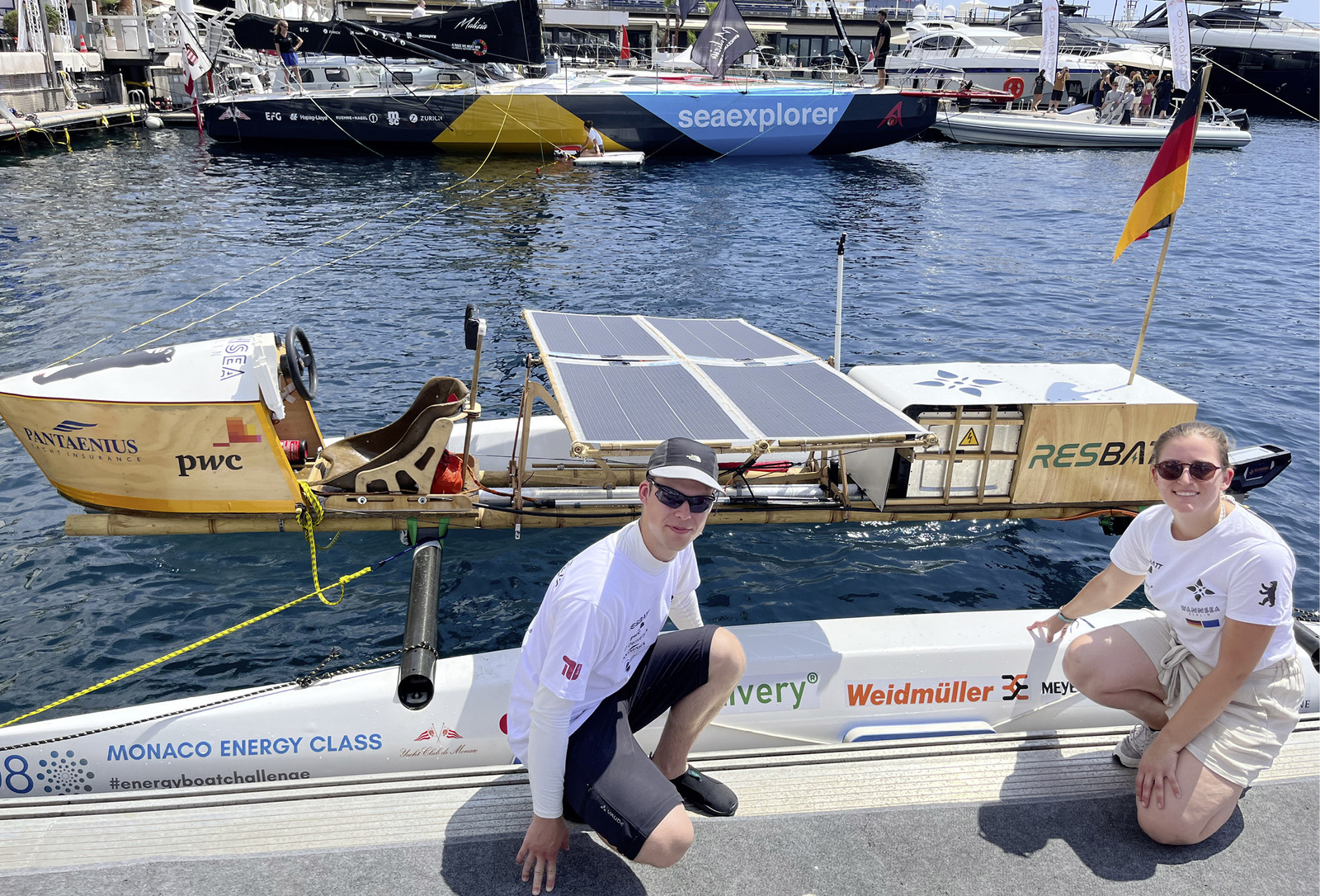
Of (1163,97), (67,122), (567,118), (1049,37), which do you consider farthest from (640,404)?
(1163,97)

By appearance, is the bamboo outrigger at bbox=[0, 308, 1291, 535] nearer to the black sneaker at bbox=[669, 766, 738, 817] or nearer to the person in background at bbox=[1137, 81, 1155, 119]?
the black sneaker at bbox=[669, 766, 738, 817]

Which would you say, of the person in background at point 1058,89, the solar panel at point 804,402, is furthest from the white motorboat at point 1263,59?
the solar panel at point 804,402

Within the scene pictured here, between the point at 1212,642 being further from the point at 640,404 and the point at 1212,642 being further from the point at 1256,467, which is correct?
the point at 1256,467

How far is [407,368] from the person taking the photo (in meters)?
13.1

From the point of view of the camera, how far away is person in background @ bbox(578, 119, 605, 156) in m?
31.7

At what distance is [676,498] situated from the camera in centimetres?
330

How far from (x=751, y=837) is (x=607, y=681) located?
3.40ft

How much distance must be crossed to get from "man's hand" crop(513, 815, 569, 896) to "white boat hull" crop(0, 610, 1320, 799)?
5.97ft

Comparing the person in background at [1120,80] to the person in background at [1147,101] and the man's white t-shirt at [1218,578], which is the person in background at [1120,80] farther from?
the man's white t-shirt at [1218,578]

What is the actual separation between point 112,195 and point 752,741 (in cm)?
2576

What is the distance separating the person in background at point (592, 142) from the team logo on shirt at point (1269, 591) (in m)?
30.5

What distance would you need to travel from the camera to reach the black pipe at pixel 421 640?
5250 millimetres

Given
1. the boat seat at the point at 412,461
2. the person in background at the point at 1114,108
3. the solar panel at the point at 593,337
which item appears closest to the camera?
the boat seat at the point at 412,461

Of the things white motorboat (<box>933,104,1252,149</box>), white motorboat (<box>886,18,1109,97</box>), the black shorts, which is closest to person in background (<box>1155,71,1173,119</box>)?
white motorboat (<box>886,18,1109,97</box>)
